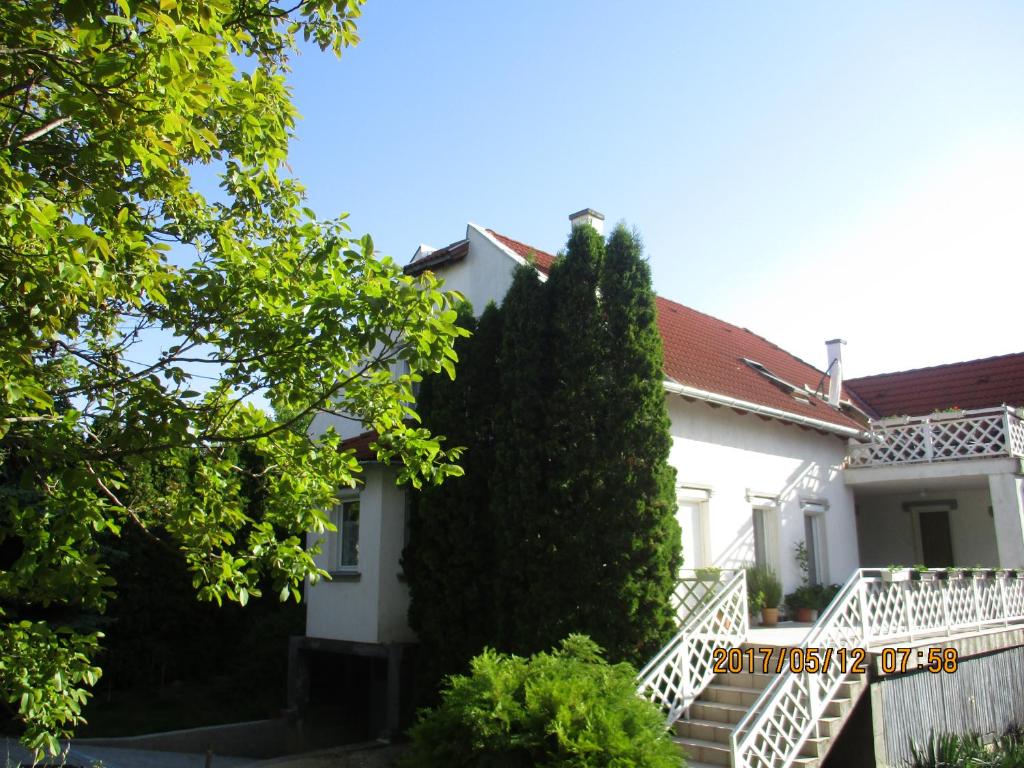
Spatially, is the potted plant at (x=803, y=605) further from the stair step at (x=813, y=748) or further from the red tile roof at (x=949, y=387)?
the red tile roof at (x=949, y=387)

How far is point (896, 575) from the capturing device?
11102 mm

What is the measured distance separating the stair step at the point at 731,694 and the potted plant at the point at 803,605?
5374 mm

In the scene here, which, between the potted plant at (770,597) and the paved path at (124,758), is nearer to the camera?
the paved path at (124,758)

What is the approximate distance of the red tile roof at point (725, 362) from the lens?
15.5 metres

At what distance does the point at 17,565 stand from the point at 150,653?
13.7 m

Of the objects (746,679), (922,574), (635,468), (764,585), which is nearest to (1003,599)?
(922,574)

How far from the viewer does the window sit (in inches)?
567

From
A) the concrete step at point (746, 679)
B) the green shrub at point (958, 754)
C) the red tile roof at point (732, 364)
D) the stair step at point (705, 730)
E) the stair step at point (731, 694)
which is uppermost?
the red tile roof at point (732, 364)

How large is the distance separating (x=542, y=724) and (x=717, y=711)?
12.4 feet

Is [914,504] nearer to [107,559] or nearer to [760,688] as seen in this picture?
[760,688]

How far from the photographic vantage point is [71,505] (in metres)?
6.04

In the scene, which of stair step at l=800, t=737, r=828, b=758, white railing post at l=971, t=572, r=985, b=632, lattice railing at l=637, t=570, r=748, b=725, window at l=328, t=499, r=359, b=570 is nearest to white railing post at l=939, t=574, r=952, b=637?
white railing post at l=971, t=572, r=985, b=632

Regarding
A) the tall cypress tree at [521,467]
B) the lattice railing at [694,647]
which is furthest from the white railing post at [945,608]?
the tall cypress tree at [521,467]

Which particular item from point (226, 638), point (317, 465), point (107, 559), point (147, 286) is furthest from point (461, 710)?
point (226, 638)
